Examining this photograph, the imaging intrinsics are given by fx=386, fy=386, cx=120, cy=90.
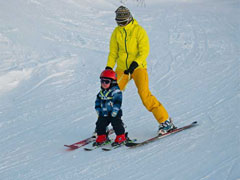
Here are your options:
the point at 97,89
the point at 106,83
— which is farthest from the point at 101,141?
the point at 97,89

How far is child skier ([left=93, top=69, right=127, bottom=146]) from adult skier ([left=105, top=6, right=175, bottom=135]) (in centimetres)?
27

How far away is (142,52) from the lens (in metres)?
5.74

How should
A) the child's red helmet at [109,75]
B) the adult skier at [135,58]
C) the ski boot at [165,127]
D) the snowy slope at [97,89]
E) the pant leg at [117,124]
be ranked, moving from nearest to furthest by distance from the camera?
1. the snowy slope at [97,89]
2. the child's red helmet at [109,75]
3. the pant leg at [117,124]
4. the adult skier at [135,58]
5. the ski boot at [165,127]

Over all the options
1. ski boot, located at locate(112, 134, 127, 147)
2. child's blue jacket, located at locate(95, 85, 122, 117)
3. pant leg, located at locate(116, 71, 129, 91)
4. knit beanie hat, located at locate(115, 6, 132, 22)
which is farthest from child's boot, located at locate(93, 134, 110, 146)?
knit beanie hat, located at locate(115, 6, 132, 22)

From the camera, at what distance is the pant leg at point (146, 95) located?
225 inches

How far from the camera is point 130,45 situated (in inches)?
229

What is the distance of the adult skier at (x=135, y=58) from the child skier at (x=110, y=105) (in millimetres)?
268

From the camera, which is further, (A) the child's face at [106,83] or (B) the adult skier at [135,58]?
(B) the adult skier at [135,58]

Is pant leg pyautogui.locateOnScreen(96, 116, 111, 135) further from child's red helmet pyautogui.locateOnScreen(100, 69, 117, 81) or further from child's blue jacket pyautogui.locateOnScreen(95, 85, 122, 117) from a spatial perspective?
child's red helmet pyautogui.locateOnScreen(100, 69, 117, 81)

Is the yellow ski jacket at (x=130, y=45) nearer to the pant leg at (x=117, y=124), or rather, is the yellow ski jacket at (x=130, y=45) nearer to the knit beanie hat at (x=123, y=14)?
the knit beanie hat at (x=123, y=14)

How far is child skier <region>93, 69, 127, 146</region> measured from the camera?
550 cm

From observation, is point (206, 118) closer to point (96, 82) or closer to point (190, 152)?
point (190, 152)

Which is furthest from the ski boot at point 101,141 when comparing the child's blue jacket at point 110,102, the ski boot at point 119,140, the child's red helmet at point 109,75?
the child's red helmet at point 109,75

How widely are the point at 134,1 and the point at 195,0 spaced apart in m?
3.30
